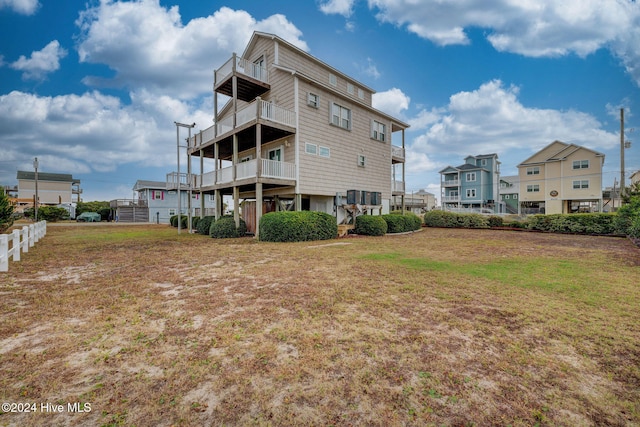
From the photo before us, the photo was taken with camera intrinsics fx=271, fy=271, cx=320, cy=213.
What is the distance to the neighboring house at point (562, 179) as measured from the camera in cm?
3122

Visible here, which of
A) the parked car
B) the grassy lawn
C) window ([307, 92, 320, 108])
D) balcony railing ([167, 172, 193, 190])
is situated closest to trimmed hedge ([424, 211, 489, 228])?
window ([307, 92, 320, 108])

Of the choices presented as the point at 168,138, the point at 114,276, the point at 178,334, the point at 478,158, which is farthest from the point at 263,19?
the point at 478,158

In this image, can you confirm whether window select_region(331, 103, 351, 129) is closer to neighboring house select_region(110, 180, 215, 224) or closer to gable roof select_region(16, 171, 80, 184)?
neighboring house select_region(110, 180, 215, 224)

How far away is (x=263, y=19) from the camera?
18062 mm

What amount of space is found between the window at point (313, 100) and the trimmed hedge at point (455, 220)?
49.5 ft

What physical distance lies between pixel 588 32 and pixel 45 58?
3285cm

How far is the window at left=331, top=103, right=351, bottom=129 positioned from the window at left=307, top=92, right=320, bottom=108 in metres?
1.25

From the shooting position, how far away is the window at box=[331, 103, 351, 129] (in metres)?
16.9

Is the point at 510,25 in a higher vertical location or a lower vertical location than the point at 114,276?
higher

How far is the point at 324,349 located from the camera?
2984mm

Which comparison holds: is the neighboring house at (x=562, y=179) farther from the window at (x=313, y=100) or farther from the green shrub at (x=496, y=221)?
the window at (x=313, y=100)

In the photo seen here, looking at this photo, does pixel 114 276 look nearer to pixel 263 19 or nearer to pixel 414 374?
pixel 414 374

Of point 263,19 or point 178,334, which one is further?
point 263,19

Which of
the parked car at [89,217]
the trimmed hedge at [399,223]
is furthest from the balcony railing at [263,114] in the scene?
the parked car at [89,217]
